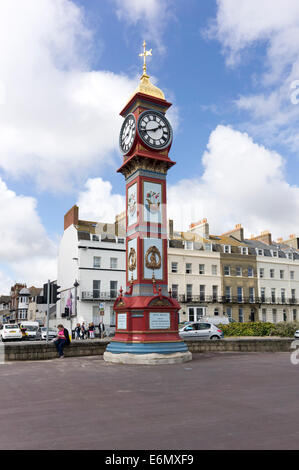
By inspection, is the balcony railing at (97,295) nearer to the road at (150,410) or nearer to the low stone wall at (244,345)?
the low stone wall at (244,345)

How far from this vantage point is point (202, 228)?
53.2m

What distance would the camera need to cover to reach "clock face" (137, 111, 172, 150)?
17734mm

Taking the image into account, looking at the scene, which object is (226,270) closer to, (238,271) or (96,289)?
(238,271)

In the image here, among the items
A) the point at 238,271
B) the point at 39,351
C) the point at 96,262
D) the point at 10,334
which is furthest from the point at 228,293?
the point at 39,351

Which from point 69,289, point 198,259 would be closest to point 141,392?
point 69,289

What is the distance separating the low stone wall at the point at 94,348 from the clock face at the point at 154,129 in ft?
30.4

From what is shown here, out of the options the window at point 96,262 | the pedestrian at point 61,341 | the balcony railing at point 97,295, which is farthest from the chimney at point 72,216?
the pedestrian at point 61,341

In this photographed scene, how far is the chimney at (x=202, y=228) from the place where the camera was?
2079 inches

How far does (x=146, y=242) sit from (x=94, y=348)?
18.1ft

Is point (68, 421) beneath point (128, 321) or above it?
beneath

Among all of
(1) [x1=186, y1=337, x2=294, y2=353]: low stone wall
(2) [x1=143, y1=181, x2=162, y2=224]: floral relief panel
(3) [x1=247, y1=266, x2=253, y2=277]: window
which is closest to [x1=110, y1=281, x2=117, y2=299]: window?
(3) [x1=247, y1=266, x2=253, y2=277]: window
